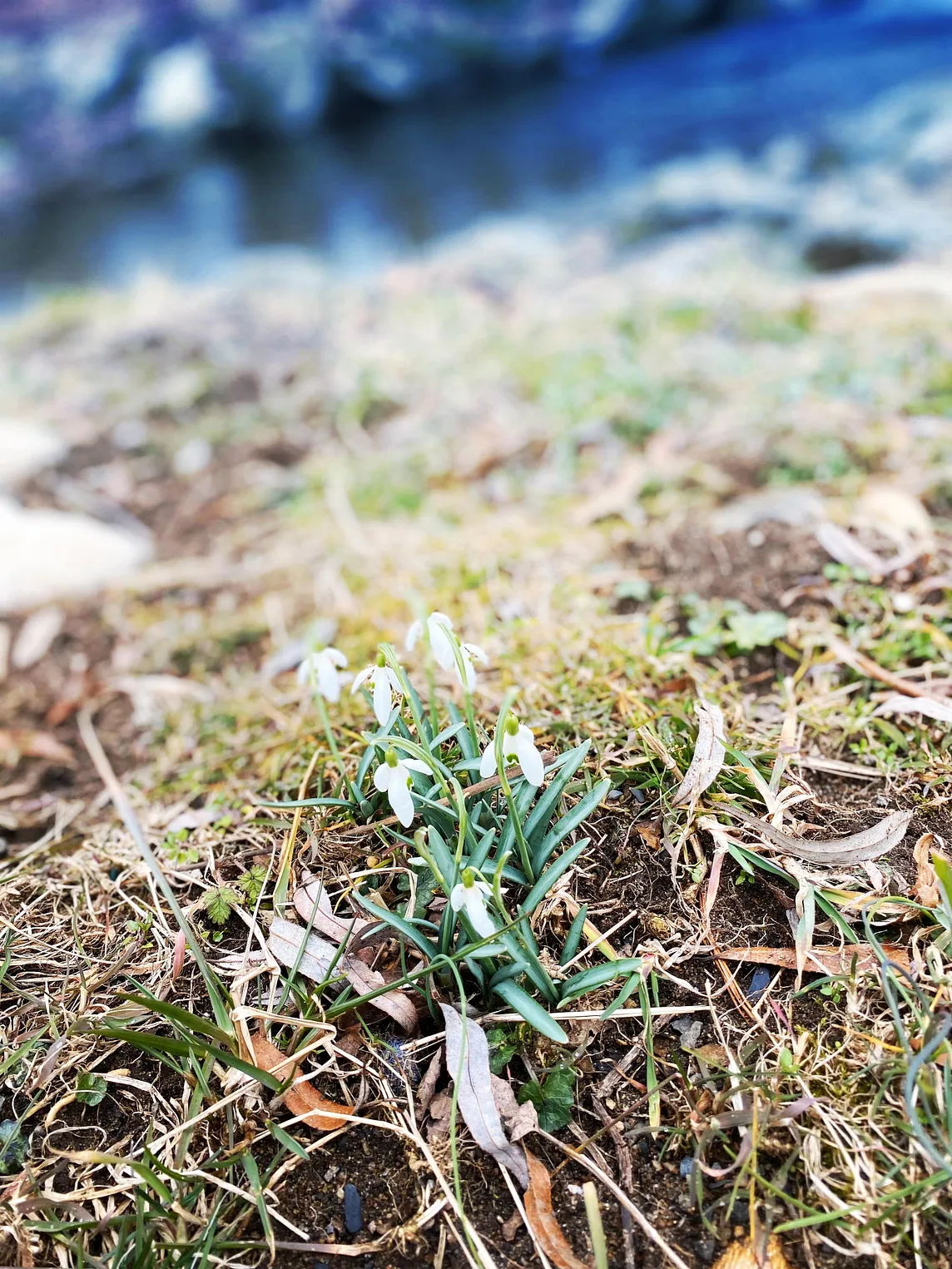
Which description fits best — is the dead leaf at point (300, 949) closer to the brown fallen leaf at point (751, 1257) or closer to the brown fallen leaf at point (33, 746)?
the brown fallen leaf at point (751, 1257)

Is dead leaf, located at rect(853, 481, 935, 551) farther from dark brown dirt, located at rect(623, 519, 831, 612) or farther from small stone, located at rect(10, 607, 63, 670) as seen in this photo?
small stone, located at rect(10, 607, 63, 670)

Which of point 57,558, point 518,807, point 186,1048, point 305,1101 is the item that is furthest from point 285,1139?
point 57,558

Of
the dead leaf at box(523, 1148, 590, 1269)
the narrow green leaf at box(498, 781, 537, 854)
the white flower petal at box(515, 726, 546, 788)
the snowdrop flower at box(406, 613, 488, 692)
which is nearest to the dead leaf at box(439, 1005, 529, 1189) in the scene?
the dead leaf at box(523, 1148, 590, 1269)

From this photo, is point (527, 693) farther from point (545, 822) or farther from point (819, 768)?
point (819, 768)

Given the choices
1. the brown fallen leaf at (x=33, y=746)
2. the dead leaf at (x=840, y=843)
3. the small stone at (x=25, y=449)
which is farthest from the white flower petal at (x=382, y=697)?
the small stone at (x=25, y=449)

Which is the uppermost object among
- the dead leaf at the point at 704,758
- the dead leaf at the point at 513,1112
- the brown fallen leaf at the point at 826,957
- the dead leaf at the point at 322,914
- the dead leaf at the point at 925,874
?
the dead leaf at the point at 704,758

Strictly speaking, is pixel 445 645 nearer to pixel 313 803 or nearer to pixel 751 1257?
pixel 313 803
